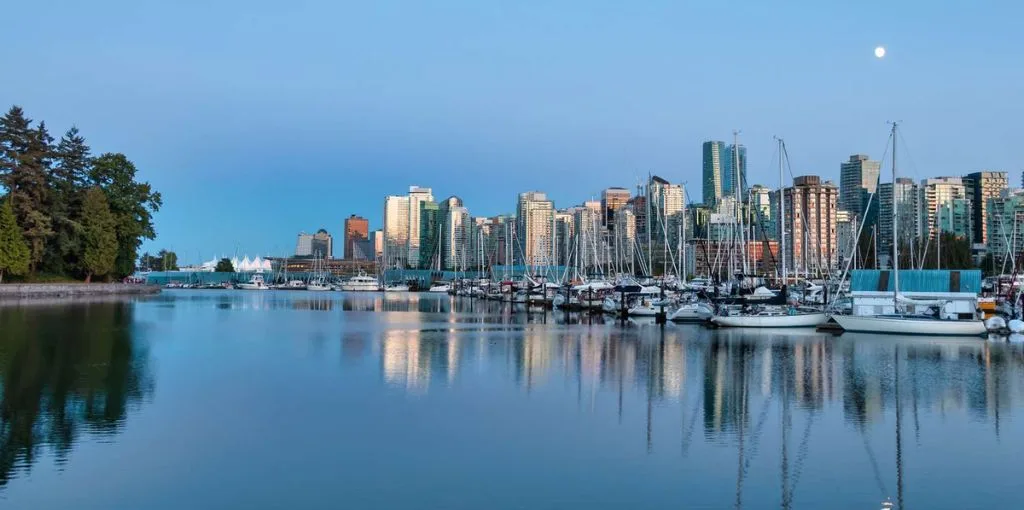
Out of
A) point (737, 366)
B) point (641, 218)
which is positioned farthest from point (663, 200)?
point (737, 366)

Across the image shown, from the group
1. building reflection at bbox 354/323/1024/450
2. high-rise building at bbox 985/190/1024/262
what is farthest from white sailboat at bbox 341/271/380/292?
building reflection at bbox 354/323/1024/450

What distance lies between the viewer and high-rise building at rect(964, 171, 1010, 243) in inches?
6403

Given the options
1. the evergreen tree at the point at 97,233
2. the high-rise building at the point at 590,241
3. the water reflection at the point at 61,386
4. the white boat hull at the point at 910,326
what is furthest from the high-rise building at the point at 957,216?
the water reflection at the point at 61,386

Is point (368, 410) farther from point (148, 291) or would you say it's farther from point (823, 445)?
point (148, 291)

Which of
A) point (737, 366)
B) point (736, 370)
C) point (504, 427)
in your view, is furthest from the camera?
point (737, 366)

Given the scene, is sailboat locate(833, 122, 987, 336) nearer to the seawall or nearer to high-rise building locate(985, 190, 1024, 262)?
the seawall

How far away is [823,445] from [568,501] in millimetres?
6450

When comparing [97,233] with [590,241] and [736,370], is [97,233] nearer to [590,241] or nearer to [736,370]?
[590,241]

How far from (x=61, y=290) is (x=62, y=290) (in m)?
0.13

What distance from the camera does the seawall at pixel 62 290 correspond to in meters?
74.6

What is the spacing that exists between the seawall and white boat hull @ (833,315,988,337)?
6857cm

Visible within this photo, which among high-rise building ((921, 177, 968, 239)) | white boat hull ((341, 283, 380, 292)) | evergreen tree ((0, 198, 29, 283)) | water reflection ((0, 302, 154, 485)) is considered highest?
high-rise building ((921, 177, 968, 239))

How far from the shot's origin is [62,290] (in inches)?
3159

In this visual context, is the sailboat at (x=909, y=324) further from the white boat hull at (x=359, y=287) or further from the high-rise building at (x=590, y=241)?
the white boat hull at (x=359, y=287)
